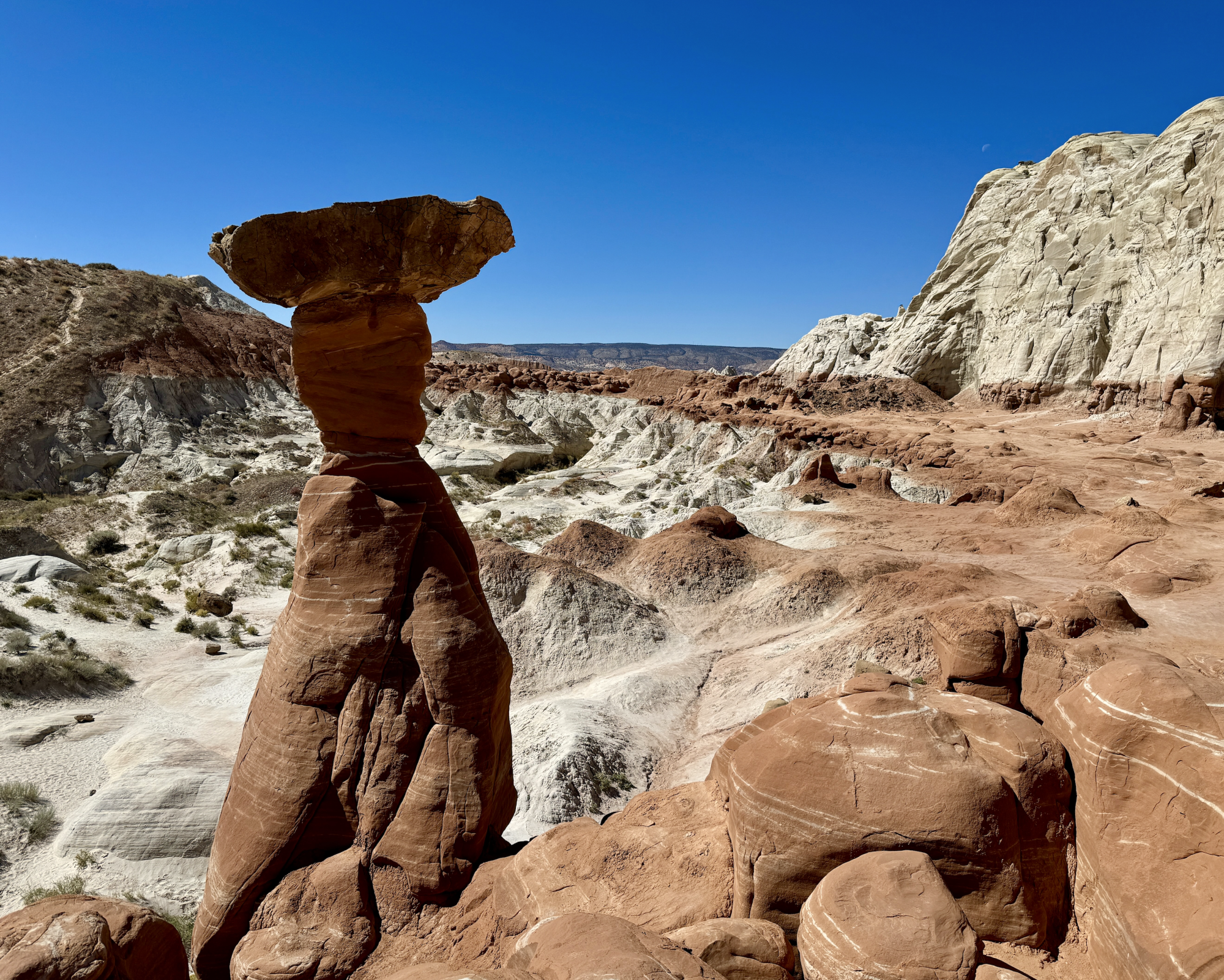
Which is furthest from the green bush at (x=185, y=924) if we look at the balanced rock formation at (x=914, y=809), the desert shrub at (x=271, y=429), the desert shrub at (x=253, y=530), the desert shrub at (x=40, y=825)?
the desert shrub at (x=271, y=429)

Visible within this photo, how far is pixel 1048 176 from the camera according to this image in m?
45.4

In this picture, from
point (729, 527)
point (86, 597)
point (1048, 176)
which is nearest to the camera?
point (86, 597)

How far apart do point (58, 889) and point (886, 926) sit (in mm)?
9756

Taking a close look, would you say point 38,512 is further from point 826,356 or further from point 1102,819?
point 826,356

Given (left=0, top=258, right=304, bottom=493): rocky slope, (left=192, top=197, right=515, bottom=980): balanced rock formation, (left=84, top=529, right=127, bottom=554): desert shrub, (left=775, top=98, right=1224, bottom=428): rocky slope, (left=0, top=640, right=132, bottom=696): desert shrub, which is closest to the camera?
(left=192, top=197, right=515, bottom=980): balanced rock formation

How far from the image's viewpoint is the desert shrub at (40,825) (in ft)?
29.6

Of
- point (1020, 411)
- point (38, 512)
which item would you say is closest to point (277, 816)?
point (38, 512)

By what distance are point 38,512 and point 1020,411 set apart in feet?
165

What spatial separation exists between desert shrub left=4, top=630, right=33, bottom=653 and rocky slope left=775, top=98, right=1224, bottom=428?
43.7 meters

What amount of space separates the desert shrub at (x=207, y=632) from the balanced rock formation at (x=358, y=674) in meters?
12.2

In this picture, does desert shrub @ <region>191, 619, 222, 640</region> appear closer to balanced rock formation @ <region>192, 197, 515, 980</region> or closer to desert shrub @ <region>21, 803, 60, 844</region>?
desert shrub @ <region>21, 803, 60, 844</region>

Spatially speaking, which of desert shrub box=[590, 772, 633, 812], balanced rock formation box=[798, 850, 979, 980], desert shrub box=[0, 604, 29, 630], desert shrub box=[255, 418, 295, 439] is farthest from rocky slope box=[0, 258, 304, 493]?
balanced rock formation box=[798, 850, 979, 980]

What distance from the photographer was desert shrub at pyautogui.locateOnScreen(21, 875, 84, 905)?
8.11 metres

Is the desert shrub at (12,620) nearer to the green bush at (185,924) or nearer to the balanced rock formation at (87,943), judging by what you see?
the green bush at (185,924)
